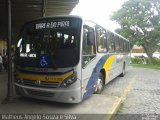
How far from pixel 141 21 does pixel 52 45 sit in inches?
968

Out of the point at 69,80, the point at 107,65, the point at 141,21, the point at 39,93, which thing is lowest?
the point at 39,93

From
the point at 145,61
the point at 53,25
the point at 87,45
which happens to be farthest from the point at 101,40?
the point at 145,61

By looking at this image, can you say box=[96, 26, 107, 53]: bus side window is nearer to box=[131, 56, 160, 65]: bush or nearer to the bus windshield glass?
the bus windshield glass

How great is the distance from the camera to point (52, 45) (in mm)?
6469

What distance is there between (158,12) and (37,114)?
87.3ft

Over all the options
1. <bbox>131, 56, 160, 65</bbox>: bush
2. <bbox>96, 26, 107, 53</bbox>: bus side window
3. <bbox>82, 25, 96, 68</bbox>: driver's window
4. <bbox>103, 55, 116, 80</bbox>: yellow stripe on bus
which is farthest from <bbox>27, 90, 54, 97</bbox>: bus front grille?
<bbox>131, 56, 160, 65</bbox>: bush

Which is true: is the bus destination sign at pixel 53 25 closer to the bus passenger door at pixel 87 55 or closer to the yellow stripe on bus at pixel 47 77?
the bus passenger door at pixel 87 55

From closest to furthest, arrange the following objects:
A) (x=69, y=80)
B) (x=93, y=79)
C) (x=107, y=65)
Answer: (x=69, y=80), (x=93, y=79), (x=107, y=65)

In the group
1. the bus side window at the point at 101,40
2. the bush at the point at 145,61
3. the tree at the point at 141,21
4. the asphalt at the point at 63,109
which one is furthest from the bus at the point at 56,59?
the bush at the point at 145,61

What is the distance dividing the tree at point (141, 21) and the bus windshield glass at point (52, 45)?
23.8 meters

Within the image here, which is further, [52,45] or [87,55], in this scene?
[87,55]

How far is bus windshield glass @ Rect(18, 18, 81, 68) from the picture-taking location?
6.26 metres

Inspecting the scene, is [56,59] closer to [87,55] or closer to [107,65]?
[87,55]

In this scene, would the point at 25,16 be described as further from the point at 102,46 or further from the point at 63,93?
the point at 63,93
